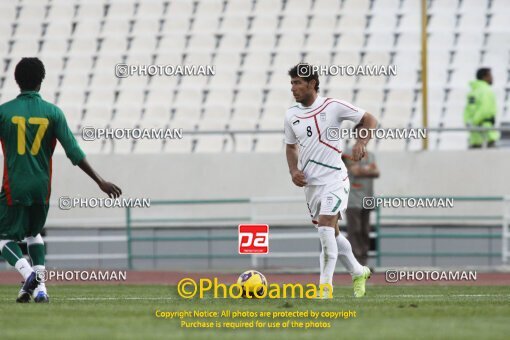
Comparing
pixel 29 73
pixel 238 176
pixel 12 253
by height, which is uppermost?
pixel 29 73

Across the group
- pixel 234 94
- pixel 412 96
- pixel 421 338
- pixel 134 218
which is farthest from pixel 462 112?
pixel 421 338

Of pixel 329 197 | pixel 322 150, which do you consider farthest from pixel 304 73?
pixel 329 197

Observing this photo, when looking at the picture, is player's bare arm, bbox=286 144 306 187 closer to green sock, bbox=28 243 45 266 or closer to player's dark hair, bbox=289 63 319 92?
player's dark hair, bbox=289 63 319 92

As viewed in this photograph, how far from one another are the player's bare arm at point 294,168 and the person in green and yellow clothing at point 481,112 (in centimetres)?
887

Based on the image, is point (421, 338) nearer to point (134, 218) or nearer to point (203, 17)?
point (134, 218)

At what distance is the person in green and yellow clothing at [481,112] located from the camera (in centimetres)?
1822

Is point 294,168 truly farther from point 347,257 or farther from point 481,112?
point 481,112

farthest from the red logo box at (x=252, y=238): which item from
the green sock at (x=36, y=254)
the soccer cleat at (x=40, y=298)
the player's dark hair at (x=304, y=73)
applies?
the soccer cleat at (x=40, y=298)

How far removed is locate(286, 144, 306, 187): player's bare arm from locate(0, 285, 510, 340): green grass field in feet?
3.21

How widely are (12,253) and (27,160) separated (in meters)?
0.73

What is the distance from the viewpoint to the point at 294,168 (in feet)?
31.6

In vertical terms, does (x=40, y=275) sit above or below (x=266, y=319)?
above

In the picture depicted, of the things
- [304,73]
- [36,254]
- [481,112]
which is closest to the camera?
[36,254]

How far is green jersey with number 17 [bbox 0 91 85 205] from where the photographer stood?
8.88m
